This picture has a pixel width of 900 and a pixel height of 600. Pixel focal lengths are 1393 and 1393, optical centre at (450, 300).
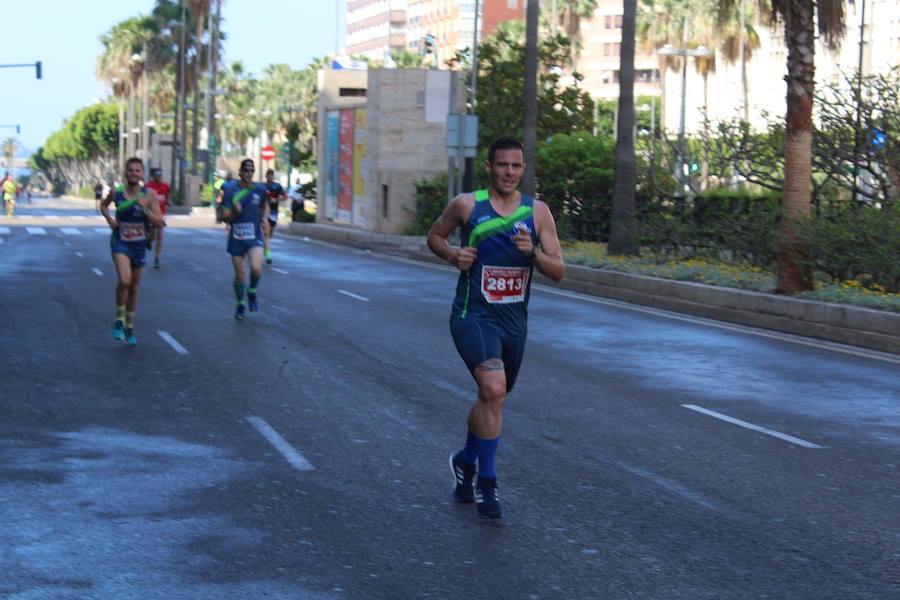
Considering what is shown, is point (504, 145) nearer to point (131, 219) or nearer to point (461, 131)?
point (131, 219)

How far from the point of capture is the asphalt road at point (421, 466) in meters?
6.07

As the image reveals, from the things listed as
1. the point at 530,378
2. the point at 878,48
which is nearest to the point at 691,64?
the point at 878,48

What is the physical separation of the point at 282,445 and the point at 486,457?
233 centimetres

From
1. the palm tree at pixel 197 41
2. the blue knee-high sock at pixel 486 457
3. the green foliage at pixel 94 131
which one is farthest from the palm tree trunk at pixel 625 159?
the green foliage at pixel 94 131

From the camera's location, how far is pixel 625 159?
2641cm

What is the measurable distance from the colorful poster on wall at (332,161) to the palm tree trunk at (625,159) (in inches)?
895

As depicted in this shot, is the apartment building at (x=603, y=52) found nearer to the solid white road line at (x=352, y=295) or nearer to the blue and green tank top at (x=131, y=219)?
the solid white road line at (x=352, y=295)

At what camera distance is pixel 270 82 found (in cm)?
12388

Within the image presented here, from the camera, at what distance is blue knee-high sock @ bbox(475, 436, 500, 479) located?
704cm

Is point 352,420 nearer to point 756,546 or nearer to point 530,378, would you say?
point 530,378

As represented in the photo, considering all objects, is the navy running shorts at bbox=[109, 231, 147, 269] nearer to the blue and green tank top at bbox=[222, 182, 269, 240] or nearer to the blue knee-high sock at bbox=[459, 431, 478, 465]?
the blue and green tank top at bbox=[222, 182, 269, 240]

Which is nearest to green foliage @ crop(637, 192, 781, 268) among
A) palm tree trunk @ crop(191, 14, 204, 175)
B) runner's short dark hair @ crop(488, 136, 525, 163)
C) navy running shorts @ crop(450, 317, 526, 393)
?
navy running shorts @ crop(450, 317, 526, 393)

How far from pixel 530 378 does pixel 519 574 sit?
6571 millimetres

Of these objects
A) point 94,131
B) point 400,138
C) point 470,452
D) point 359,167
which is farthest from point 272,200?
point 94,131
